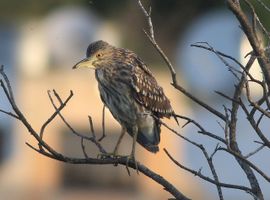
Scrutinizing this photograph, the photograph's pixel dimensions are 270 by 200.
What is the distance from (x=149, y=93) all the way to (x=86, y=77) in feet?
42.0

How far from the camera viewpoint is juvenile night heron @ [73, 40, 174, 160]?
15.3 ft

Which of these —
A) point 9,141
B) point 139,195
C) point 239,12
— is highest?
point 9,141

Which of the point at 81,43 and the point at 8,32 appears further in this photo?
the point at 8,32

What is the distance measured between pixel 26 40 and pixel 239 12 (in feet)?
60.3

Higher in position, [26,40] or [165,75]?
[26,40]

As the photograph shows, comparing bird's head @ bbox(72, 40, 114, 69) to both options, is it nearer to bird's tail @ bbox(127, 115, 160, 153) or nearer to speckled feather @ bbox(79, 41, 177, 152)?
speckled feather @ bbox(79, 41, 177, 152)

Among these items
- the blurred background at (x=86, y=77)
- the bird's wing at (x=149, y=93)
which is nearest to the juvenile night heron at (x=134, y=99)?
the bird's wing at (x=149, y=93)

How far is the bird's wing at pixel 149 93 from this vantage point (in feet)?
15.1

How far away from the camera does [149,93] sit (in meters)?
4.72

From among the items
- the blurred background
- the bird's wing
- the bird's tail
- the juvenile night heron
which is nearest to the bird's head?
the juvenile night heron

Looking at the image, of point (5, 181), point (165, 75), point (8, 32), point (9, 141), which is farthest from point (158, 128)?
point (8, 32)

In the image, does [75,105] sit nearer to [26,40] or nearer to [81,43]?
[81,43]

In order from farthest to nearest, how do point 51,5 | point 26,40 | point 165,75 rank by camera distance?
point 26,40 < point 51,5 < point 165,75

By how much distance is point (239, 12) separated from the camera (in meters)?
2.85
